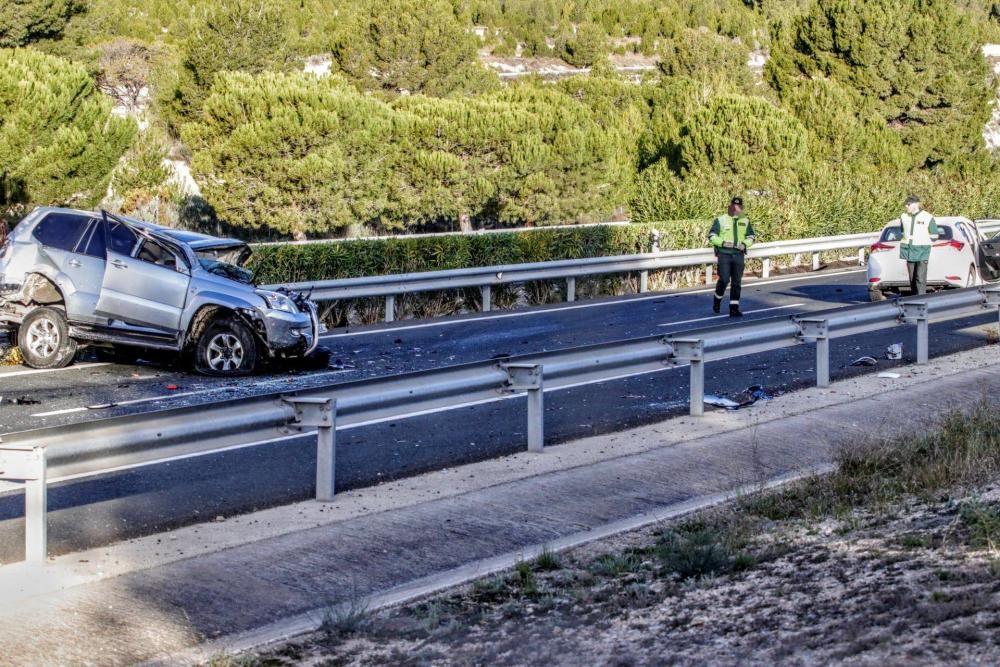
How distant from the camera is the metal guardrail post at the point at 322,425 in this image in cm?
848

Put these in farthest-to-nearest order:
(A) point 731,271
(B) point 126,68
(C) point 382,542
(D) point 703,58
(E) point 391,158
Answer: (D) point 703,58, (B) point 126,68, (E) point 391,158, (A) point 731,271, (C) point 382,542

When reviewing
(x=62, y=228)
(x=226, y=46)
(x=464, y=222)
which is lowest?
(x=464, y=222)

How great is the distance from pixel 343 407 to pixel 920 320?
8.25 m

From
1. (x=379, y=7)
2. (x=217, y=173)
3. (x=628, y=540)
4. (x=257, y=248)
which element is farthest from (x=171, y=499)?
(x=379, y=7)

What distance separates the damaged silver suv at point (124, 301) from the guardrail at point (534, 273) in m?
0.89

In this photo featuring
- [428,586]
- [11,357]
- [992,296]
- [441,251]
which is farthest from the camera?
[441,251]

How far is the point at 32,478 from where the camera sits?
680cm

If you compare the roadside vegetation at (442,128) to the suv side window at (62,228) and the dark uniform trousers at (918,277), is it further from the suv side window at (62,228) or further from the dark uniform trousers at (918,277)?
the suv side window at (62,228)

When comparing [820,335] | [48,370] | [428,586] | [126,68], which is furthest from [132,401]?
[126,68]

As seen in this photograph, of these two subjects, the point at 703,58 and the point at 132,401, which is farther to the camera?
the point at 703,58

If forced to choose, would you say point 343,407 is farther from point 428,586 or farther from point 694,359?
point 694,359

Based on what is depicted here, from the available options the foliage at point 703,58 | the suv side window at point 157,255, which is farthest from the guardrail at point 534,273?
the foliage at point 703,58

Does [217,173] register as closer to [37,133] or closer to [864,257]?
[37,133]

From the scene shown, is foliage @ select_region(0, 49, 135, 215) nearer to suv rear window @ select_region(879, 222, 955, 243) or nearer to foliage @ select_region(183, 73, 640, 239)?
foliage @ select_region(183, 73, 640, 239)
